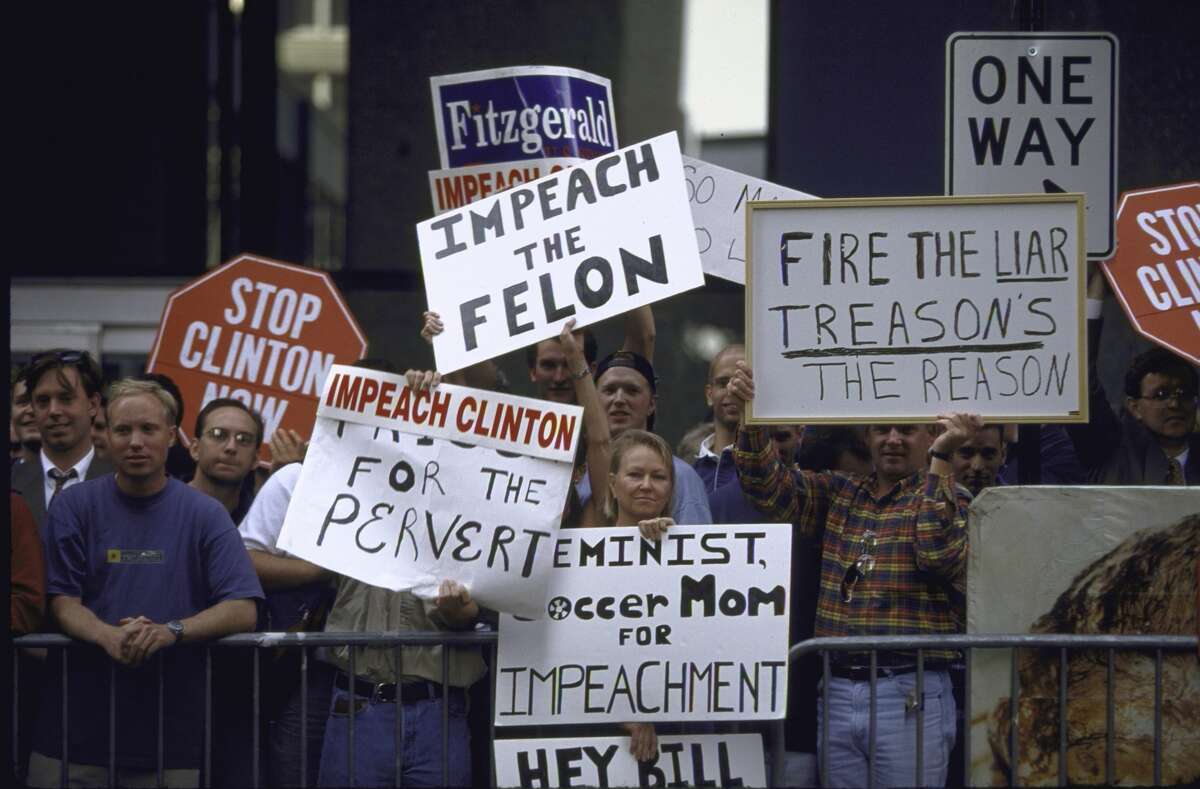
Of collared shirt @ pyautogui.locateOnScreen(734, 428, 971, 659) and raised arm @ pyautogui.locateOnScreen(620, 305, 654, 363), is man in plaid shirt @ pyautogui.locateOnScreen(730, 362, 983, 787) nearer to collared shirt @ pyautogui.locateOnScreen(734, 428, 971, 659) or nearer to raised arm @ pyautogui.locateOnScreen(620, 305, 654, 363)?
collared shirt @ pyautogui.locateOnScreen(734, 428, 971, 659)

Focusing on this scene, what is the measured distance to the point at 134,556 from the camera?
234 inches

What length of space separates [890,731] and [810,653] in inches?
14.8

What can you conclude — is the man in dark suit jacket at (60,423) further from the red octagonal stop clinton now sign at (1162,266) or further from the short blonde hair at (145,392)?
the red octagonal stop clinton now sign at (1162,266)

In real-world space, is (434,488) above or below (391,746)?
above

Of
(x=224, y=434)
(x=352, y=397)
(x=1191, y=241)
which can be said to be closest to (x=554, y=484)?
(x=352, y=397)

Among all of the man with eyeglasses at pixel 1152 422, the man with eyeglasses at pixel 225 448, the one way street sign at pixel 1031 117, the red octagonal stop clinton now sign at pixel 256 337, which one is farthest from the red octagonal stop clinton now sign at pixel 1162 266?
the man with eyeglasses at pixel 225 448

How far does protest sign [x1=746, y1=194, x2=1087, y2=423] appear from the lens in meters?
5.96

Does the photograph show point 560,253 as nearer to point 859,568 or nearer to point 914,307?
point 914,307

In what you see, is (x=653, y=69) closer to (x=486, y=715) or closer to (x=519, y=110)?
(x=519, y=110)

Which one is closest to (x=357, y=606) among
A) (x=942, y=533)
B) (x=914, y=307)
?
(x=942, y=533)

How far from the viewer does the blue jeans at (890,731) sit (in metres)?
5.84

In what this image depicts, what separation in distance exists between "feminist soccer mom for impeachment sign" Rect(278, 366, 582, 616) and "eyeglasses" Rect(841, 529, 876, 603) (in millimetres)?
1053

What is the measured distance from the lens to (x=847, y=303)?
603 centimetres

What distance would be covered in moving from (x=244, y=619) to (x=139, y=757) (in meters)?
0.59
